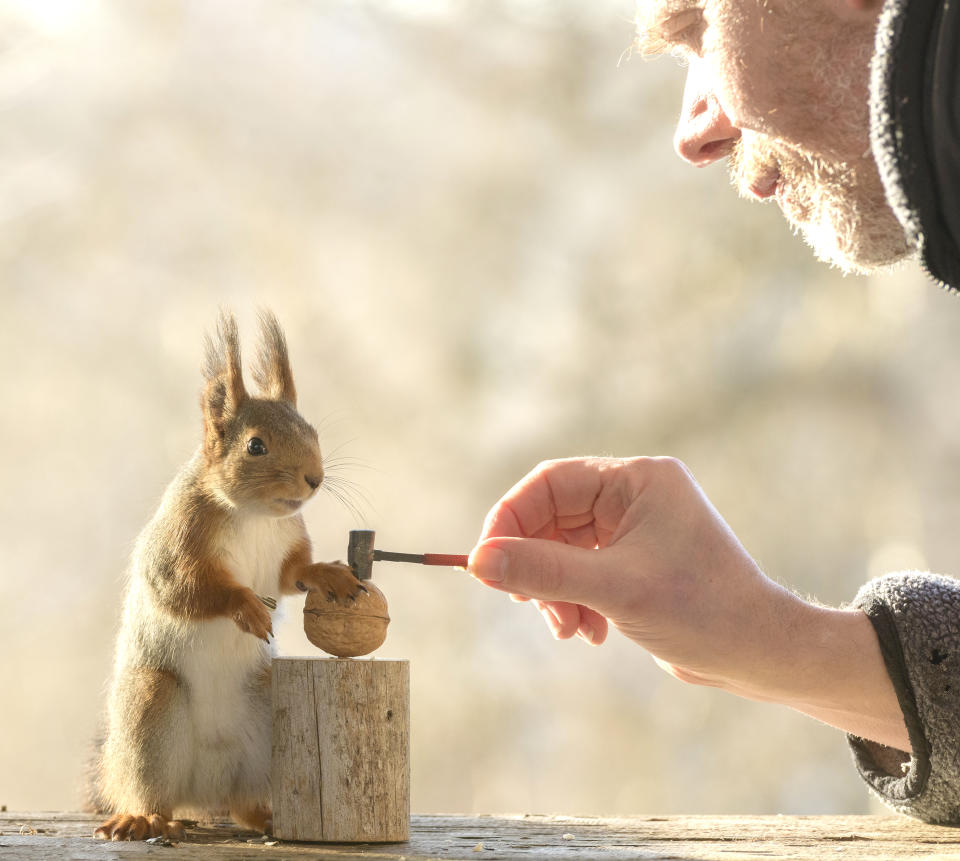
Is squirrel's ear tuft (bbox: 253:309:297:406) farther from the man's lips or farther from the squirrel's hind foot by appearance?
the man's lips

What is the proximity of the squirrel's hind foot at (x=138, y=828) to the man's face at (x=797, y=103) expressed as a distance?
989 mm

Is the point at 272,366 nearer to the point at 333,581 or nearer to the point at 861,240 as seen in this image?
the point at 333,581

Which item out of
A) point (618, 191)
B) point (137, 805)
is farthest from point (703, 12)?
point (618, 191)

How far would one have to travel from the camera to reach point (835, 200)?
52.6 inches

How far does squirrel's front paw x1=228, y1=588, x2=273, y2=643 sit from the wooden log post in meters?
0.05

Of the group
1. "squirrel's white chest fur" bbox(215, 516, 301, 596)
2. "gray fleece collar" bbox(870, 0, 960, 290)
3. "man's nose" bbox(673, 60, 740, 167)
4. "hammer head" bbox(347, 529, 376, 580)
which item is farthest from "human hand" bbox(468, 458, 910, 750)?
"man's nose" bbox(673, 60, 740, 167)

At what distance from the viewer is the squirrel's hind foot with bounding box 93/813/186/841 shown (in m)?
1.19

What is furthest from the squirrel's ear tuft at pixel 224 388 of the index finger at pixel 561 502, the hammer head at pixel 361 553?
the index finger at pixel 561 502

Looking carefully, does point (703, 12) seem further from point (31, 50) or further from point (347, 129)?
point (31, 50)

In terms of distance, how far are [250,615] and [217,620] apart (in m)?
0.06

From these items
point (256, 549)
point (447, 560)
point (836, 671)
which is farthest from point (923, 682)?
point (256, 549)

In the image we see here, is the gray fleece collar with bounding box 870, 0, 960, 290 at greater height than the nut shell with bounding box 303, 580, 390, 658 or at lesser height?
greater

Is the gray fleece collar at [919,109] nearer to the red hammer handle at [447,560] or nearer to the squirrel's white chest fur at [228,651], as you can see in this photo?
the red hammer handle at [447,560]

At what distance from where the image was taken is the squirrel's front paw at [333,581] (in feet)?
4.02
